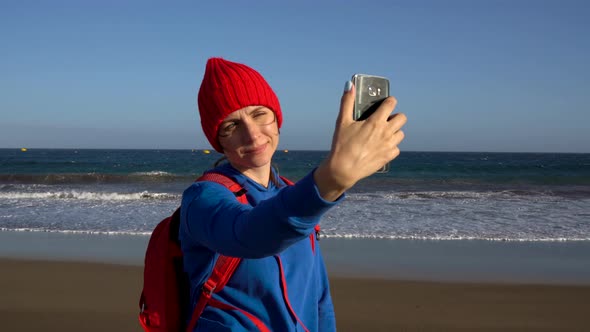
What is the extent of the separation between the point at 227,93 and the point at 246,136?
115 mm

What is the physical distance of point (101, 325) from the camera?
489 cm

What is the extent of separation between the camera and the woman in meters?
0.81

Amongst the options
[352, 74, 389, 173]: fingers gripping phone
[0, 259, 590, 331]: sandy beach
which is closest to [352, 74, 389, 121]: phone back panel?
[352, 74, 389, 173]: fingers gripping phone

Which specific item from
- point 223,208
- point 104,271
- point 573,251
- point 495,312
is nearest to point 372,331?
point 495,312

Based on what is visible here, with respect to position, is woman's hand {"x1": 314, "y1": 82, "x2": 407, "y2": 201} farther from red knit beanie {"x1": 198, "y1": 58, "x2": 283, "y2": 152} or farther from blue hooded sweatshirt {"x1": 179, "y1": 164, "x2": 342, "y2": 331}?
red knit beanie {"x1": 198, "y1": 58, "x2": 283, "y2": 152}

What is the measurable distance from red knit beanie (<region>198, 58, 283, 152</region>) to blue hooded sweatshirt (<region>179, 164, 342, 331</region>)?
127 millimetres

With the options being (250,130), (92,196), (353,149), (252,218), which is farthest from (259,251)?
(92,196)

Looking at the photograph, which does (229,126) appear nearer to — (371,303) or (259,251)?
(259,251)

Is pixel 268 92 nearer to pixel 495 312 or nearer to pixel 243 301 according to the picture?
pixel 243 301

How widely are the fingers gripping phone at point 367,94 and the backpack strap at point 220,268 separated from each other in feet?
1.56

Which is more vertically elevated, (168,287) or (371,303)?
(168,287)

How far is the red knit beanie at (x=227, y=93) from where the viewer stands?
1.34 metres

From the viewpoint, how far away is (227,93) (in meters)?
1.34

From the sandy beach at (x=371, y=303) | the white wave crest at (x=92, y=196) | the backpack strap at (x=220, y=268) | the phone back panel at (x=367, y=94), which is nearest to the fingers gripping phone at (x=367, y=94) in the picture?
the phone back panel at (x=367, y=94)
